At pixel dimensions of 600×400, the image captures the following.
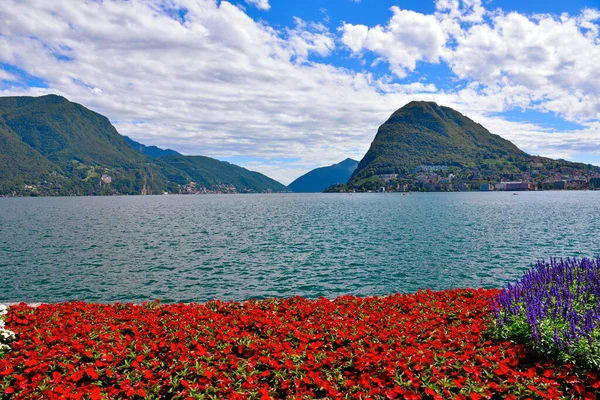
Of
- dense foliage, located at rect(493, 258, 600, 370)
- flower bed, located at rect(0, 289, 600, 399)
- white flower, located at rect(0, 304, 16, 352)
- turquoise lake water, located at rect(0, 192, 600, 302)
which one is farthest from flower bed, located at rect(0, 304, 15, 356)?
turquoise lake water, located at rect(0, 192, 600, 302)

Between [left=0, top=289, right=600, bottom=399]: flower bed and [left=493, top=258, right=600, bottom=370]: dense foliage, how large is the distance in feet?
1.33

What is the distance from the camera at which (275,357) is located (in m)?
8.66

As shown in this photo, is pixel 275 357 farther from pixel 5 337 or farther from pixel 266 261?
pixel 266 261

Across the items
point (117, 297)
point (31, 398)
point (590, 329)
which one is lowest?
point (117, 297)

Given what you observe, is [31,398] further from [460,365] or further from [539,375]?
[539,375]

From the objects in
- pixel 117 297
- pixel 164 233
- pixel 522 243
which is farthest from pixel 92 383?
pixel 164 233

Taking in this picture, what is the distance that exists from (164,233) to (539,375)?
60.6m

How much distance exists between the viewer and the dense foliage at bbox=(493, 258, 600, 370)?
A: 777 centimetres

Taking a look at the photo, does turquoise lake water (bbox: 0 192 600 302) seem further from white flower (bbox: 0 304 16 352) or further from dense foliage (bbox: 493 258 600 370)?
white flower (bbox: 0 304 16 352)

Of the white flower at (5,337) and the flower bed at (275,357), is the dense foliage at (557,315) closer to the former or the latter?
the flower bed at (275,357)

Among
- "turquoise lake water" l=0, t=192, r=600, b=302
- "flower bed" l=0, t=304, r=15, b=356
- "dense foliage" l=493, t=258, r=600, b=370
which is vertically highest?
"dense foliage" l=493, t=258, r=600, b=370

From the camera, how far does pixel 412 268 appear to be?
3325 centimetres

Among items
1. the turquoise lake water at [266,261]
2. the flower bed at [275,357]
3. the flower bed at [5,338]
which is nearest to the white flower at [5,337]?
the flower bed at [5,338]

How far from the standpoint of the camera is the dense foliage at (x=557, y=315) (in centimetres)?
777
